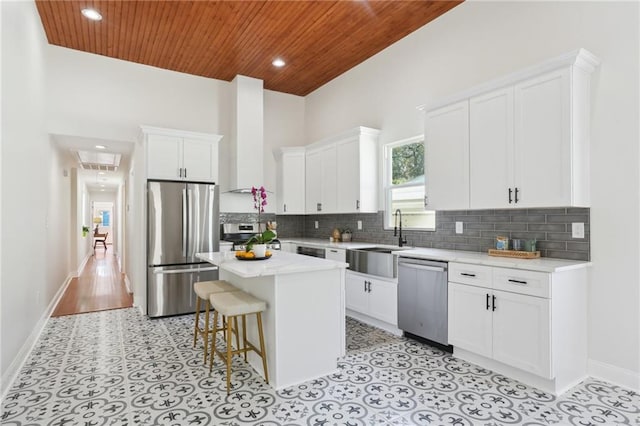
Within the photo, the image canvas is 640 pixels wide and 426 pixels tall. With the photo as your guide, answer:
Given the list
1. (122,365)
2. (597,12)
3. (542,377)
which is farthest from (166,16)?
(542,377)

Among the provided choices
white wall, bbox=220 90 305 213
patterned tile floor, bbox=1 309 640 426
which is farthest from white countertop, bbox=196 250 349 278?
white wall, bbox=220 90 305 213

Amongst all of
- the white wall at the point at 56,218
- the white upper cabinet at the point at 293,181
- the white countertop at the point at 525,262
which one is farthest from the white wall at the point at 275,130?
the white countertop at the point at 525,262

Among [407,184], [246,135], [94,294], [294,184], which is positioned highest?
[246,135]

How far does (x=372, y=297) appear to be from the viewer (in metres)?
3.99

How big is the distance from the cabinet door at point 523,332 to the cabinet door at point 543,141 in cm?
77

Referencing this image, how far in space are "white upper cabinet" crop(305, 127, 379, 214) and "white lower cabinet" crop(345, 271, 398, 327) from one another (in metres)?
1.03

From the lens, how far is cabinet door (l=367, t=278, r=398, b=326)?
3.70 meters

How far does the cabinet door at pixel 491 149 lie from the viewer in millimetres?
2979

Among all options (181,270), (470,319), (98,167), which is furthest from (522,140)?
(98,167)

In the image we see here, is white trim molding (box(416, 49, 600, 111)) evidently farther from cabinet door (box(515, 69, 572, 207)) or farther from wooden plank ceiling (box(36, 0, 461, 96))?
wooden plank ceiling (box(36, 0, 461, 96))

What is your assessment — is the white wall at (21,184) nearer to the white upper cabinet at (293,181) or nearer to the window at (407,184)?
the white upper cabinet at (293,181)

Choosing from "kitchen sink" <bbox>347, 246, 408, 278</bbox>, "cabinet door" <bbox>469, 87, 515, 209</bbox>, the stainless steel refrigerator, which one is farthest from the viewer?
the stainless steel refrigerator

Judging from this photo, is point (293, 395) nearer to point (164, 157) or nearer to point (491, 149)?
point (491, 149)

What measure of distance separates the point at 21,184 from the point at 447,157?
3818mm
